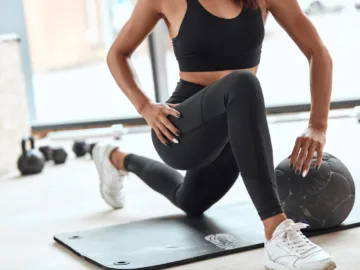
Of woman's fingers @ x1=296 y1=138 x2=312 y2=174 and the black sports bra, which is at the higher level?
the black sports bra

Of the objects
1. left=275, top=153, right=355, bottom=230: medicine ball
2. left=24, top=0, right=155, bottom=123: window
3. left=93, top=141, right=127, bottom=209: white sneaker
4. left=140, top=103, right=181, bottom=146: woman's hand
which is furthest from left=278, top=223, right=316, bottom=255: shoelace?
left=24, top=0, right=155, bottom=123: window

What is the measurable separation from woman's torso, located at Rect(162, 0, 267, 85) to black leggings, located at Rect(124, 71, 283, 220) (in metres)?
0.03

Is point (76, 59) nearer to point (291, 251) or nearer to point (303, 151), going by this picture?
point (303, 151)

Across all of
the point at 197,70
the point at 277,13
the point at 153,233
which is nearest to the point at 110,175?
the point at 153,233

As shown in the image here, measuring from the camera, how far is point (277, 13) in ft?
6.15

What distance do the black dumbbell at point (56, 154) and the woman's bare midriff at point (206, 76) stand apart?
1.73 meters

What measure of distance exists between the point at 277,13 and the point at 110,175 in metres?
0.84

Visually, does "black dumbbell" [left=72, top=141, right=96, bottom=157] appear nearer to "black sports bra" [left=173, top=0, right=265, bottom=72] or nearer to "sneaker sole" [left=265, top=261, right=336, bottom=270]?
"black sports bra" [left=173, top=0, right=265, bottom=72]

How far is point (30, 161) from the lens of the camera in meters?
3.34

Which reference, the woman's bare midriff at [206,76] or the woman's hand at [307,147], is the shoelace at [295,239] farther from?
the woman's bare midriff at [206,76]

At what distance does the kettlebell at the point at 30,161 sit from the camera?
11.0ft

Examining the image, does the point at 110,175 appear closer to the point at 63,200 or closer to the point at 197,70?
the point at 63,200

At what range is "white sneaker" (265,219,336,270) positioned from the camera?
1.57m

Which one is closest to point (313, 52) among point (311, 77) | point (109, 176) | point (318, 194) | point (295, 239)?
point (311, 77)
